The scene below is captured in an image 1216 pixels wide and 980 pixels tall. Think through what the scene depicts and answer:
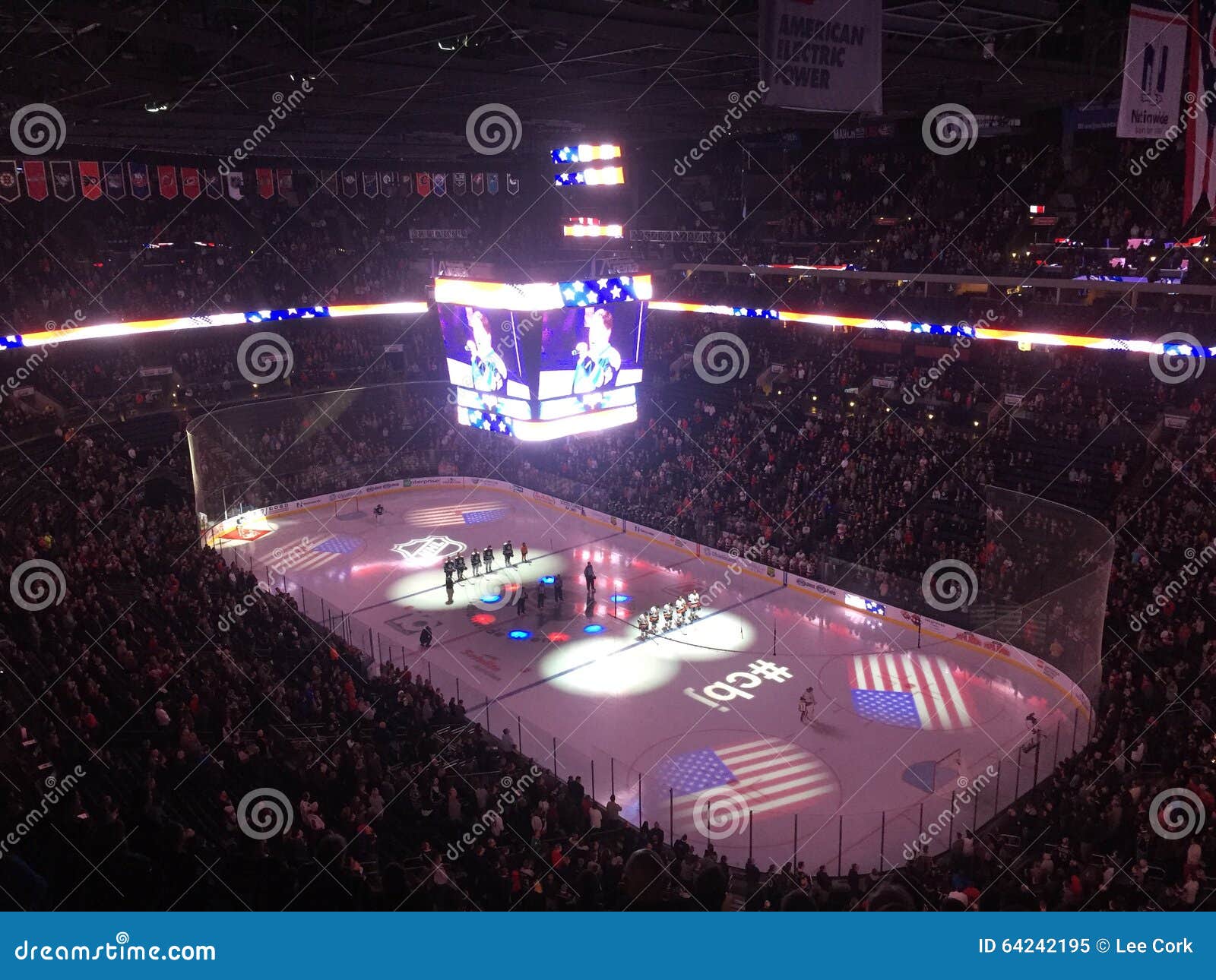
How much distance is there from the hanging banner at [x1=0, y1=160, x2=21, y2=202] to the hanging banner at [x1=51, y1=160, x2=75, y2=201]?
1651mm

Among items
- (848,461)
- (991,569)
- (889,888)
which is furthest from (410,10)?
(848,461)

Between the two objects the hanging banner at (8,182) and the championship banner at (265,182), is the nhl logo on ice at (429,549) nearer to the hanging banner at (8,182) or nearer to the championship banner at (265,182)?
the championship banner at (265,182)

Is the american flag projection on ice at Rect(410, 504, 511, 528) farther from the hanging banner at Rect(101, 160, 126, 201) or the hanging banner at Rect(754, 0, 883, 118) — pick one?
the hanging banner at Rect(754, 0, 883, 118)

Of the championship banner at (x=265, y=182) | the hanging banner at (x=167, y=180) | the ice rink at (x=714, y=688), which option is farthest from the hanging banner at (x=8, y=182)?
the ice rink at (x=714, y=688)

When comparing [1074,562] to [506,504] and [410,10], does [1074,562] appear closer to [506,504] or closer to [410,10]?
[410,10]

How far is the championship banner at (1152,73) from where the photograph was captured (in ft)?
40.0

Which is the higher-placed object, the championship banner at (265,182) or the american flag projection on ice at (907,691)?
the championship banner at (265,182)

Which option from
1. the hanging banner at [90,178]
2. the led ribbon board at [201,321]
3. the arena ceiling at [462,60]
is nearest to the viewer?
the arena ceiling at [462,60]

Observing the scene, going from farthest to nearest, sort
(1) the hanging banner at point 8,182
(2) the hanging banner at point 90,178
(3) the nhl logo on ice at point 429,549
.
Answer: (1) the hanging banner at point 8,182 < (2) the hanging banner at point 90,178 < (3) the nhl logo on ice at point 429,549

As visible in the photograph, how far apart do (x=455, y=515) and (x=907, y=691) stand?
57.7ft

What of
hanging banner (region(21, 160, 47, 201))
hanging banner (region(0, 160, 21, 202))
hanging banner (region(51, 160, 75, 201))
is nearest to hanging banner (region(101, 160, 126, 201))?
hanging banner (region(51, 160, 75, 201))

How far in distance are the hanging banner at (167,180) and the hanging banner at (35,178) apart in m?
2.97

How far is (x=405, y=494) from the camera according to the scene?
1406 inches

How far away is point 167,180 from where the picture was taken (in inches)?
1166
